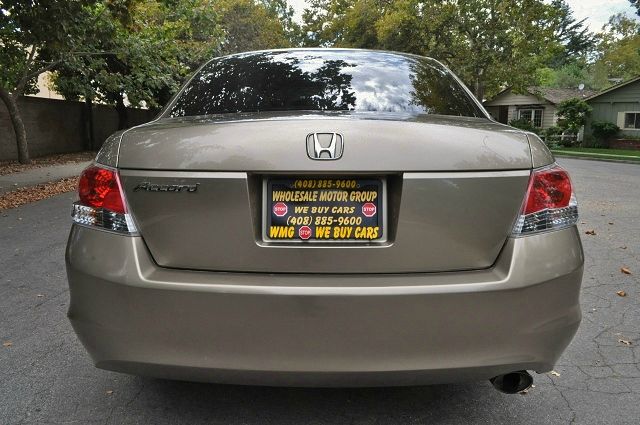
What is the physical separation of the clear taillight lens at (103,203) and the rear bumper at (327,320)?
0.06 metres

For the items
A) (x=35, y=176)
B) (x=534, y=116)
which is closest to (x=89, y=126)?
(x=35, y=176)

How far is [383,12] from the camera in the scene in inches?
1415

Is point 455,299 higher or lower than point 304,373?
higher

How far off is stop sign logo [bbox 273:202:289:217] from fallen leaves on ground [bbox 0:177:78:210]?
820cm

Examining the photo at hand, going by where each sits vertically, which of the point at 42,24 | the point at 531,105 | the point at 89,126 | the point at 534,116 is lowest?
the point at 89,126

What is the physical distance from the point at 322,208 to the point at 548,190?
86 cm

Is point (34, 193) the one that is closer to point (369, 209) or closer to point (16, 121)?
point (16, 121)

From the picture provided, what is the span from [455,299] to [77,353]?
2307 millimetres

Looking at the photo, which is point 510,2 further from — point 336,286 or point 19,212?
point 336,286

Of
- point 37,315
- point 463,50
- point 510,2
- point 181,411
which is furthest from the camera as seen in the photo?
point 463,50

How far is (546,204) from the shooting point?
6.73 ft

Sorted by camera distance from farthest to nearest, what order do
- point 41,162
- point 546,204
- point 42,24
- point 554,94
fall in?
point 554,94 < point 41,162 < point 42,24 < point 546,204

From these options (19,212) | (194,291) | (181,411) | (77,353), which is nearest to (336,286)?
(194,291)

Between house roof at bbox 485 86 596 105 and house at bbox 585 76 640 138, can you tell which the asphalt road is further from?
house roof at bbox 485 86 596 105
